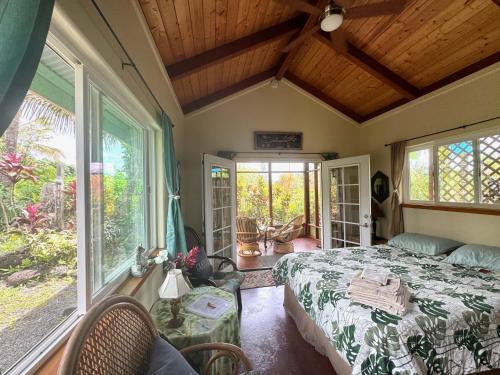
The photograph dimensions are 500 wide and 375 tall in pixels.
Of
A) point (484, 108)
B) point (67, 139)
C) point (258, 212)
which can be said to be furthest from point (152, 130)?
point (258, 212)

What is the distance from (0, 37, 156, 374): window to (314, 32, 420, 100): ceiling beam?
9.25ft

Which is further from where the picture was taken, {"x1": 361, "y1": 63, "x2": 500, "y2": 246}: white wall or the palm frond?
{"x1": 361, "y1": 63, "x2": 500, "y2": 246}: white wall

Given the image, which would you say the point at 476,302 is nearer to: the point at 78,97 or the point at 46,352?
the point at 46,352

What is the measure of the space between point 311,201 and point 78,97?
6193 millimetres

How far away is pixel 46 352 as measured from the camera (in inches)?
32.3

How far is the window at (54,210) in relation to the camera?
0.72 metres

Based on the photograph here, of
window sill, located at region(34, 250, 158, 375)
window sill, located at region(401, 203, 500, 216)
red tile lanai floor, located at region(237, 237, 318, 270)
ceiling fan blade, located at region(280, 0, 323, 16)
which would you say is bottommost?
red tile lanai floor, located at region(237, 237, 318, 270)

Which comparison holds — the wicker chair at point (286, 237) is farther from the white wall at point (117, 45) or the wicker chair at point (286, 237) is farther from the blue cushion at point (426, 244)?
the white wall at point (117, 45)

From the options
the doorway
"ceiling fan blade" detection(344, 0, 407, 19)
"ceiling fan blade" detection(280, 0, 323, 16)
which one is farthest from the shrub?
the doorway

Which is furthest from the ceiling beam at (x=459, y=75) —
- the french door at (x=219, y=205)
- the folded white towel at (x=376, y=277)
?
the french door at (x=219, y=205)

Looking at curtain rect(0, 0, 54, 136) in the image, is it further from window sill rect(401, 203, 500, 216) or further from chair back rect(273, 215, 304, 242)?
chair back rect(273, 215, 304, 242)

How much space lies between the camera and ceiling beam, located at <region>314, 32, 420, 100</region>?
290 centimetres

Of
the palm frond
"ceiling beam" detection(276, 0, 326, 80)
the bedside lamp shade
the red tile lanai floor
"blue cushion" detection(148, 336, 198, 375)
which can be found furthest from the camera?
the red tile lanai floor

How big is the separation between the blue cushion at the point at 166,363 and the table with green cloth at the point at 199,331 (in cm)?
37
